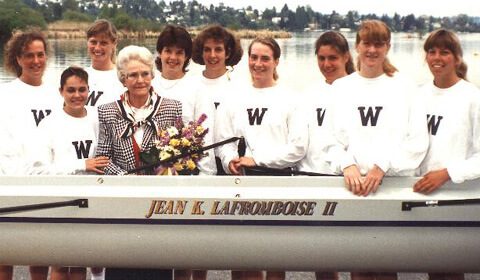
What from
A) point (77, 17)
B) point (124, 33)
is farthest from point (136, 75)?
point (77, 17)

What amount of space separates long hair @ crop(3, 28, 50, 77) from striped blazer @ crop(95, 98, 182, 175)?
812 millimetres

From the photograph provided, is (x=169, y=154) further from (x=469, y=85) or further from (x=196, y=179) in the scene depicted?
(x=469, y=85)

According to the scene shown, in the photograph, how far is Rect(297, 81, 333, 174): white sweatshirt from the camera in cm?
534

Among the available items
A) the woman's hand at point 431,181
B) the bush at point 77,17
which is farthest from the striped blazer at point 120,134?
the bush at point 77,17

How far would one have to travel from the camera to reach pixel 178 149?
5.17m

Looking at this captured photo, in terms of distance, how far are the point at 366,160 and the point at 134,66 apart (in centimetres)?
151

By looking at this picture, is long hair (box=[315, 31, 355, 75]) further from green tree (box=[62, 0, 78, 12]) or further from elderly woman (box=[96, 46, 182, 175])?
green tree (box=[62, 0, 78, 12])

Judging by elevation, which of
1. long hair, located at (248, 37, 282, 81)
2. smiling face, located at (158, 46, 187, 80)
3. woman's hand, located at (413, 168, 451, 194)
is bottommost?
woman's hand, located at (413, 168, 451, 194)

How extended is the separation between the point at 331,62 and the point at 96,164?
5.51 ft

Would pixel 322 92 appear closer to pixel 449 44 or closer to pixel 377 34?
pixel 377 34

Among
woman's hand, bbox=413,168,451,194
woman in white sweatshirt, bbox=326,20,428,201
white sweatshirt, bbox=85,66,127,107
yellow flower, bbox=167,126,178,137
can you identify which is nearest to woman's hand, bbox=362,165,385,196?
woman in white sweatshirt, bbox=326,20,428,201

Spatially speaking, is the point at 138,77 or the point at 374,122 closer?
the point at 374,122

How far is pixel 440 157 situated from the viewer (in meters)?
4.98

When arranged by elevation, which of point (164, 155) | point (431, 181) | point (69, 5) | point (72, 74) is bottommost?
point (431, 181)
